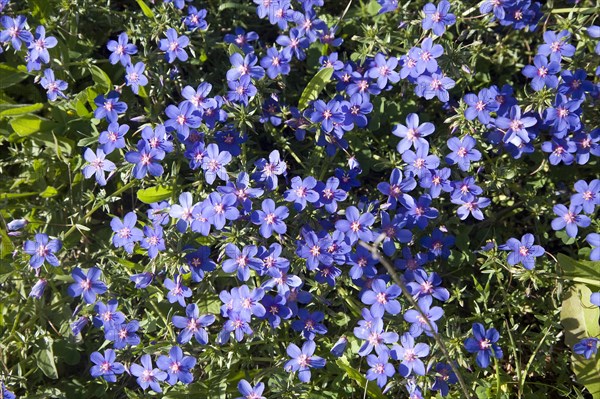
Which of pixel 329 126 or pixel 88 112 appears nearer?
pixel 329 126

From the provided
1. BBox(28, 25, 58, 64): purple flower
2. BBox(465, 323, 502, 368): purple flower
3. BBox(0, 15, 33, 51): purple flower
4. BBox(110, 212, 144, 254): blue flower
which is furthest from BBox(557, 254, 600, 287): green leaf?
BBox(0, 15, 33, 51): purple flower

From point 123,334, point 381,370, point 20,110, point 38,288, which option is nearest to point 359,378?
point 381,370

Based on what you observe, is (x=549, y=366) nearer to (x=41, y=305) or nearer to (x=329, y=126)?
(x=329, y=126)

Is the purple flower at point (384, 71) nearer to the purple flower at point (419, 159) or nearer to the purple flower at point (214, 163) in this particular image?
the purple flower at point (419, 159)

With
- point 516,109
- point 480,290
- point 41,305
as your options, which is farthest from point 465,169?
point 41,305

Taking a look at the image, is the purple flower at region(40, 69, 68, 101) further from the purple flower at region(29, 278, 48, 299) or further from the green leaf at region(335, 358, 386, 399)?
the green leaf at region(335, 358, 386, 399)
